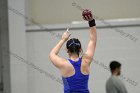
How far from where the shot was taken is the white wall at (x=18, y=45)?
561 cm

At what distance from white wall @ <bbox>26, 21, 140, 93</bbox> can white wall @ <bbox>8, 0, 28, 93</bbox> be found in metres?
0.10

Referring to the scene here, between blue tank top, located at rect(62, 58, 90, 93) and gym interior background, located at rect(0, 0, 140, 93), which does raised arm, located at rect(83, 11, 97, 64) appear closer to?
blue tank top, located at rect(62, 58, 90, 93)

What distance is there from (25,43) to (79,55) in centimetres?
306

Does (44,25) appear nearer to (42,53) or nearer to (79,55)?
(42,53)

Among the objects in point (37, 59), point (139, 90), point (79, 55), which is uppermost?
point (79, 55)

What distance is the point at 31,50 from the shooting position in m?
5.66

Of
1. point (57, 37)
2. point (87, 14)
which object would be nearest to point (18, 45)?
point (57, 37)

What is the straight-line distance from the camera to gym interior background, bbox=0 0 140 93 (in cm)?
536

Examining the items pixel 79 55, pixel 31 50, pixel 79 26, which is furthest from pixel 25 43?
pixel 79 55

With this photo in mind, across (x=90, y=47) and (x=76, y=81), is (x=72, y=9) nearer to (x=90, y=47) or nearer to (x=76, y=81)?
(x=90, y=47)

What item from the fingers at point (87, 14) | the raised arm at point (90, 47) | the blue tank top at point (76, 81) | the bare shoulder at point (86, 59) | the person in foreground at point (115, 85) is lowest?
the person in foreground at point (115, 85)

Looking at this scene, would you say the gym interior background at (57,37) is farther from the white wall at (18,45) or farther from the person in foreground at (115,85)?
the person in foreground at (115,85)

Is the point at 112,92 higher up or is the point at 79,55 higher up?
the point at 79,55

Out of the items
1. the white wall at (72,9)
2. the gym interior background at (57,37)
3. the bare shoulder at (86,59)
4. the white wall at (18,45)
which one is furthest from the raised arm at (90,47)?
the white wall at (18,45)
